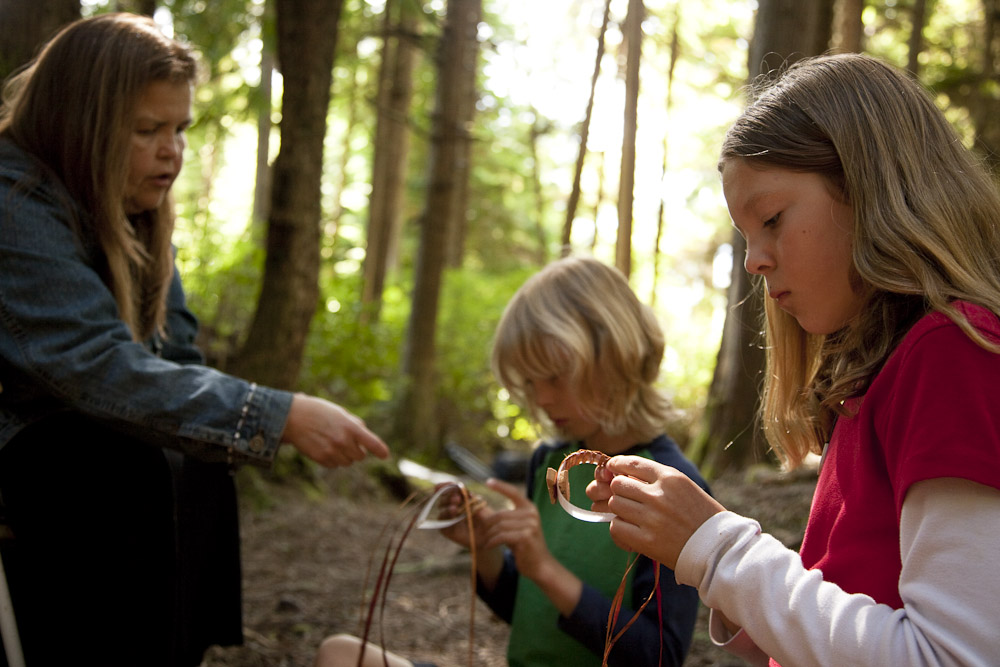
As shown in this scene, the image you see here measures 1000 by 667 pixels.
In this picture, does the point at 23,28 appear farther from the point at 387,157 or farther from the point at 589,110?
the point at 387,157

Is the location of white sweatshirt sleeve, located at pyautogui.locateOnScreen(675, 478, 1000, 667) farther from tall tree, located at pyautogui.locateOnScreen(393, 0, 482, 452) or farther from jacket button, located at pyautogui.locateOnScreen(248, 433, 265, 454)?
tall tree, located at pyautogui.locateOnScreen(393, 0, 482, 452)

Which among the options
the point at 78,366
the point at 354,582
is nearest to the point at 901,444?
the point at 78,366

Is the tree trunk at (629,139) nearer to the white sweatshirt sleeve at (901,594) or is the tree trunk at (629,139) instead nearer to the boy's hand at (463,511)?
the boy's hand at (463,511)

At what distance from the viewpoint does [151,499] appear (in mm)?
1984

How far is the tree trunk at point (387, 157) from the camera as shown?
11.0 meters

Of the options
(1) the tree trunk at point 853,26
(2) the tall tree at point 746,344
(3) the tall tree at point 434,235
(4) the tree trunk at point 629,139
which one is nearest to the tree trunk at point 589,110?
(4) the tree trunk at point 629,139

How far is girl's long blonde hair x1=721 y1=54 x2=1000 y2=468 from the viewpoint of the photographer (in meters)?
1.18

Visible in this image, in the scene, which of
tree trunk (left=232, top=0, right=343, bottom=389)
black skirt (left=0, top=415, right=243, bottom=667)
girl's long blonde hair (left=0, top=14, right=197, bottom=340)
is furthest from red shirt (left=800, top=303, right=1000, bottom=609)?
tree trunk (left=232, top=0, right=343, bottom=389)

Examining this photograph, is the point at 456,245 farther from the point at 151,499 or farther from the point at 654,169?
the point at 151,499

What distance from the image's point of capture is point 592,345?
2.10 metres

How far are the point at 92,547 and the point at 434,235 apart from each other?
6618mm

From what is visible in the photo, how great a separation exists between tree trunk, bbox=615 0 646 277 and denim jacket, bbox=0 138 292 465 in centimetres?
184

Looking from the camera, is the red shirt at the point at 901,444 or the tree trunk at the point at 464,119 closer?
the red shirt at the point at 901,444

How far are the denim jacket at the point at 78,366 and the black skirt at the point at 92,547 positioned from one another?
0.21 ft
